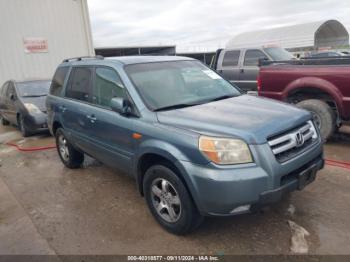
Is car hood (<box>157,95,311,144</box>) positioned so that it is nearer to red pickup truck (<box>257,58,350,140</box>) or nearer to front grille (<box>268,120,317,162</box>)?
front grille (<box>268,120,317,162</box>)

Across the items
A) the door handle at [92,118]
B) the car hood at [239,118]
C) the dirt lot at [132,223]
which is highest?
the car hood at [239,118]

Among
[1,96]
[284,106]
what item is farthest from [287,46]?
[284,106]

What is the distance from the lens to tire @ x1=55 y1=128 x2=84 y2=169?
5203 millimetres

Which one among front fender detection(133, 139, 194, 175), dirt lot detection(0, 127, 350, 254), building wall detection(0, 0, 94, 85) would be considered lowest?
dirt lot detection(0, 127, 350, 254)

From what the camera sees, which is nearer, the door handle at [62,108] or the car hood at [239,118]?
the car hood at [239,118]

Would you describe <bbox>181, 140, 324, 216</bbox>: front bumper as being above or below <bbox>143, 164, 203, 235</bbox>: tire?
above

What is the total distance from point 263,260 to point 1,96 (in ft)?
31.6

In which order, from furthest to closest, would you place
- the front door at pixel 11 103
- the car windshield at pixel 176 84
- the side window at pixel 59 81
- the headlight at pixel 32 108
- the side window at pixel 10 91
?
the side window at pixel 10 91
the front door at pixel 11 103
the headlight at pixel 32 108
the side window at pixel 59 81
the car windshield at pixel 176 84

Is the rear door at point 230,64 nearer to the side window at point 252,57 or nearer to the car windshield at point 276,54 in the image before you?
the side window at point 252,57

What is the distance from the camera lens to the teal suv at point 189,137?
2.62 metres

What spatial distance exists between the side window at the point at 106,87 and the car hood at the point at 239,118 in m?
0.77

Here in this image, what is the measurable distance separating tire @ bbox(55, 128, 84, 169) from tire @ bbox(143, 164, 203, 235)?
2.33 metres

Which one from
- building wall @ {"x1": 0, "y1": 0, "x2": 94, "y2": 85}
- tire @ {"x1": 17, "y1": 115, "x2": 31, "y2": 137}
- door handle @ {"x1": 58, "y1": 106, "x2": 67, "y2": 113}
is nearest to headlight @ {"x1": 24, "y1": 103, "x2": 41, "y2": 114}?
tire @ {"x1": 17, "y1": 115, "x2": 31, "y2": 137}

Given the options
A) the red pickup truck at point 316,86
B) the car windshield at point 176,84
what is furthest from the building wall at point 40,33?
the car windshield at point 176,84
